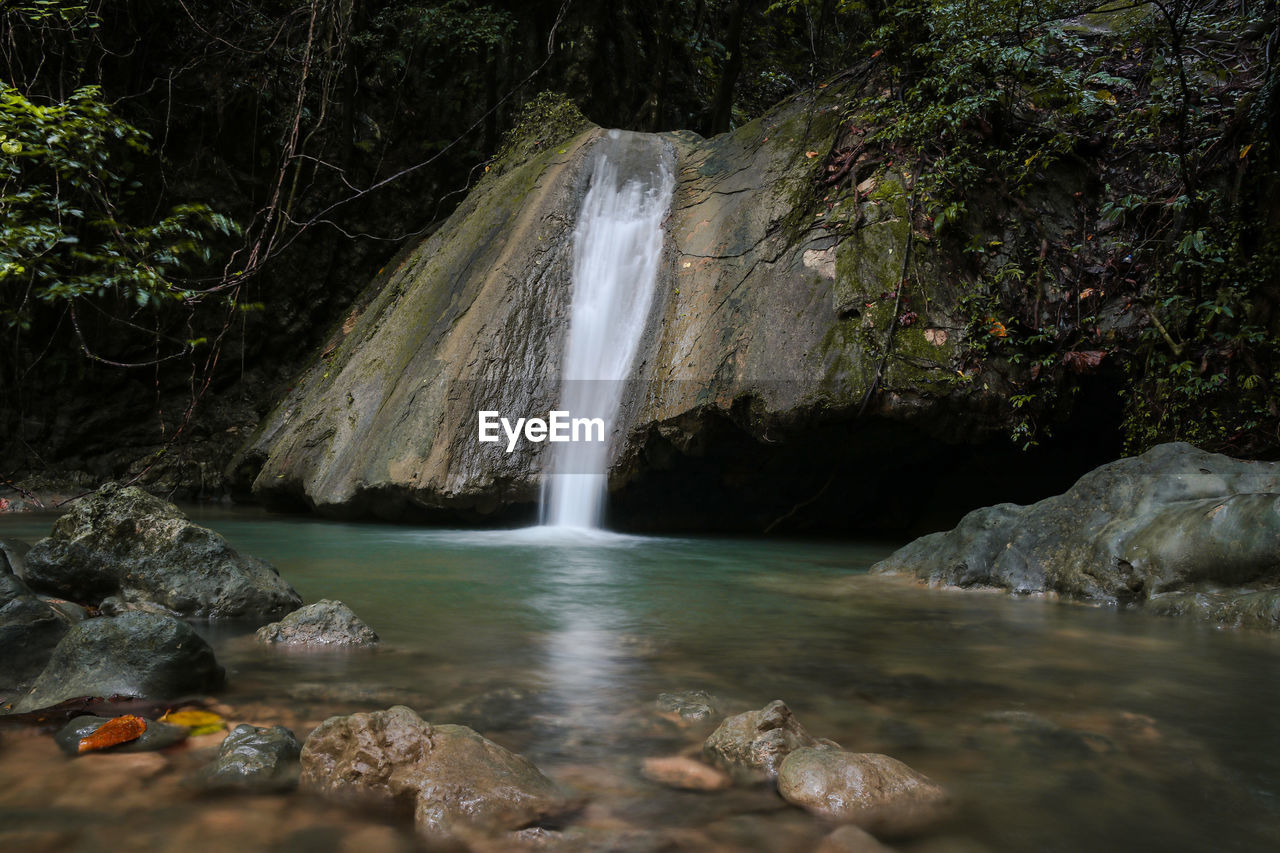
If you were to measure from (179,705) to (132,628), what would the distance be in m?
0.34

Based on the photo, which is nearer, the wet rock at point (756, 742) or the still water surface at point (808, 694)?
the still water surface at point (808, 694)

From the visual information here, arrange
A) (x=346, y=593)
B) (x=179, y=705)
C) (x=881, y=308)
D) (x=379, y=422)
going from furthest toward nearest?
(x=379, y=422)
(x=881, y=308)
(x=346, y=593)
(x=179, y=705)

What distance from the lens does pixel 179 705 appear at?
2.66m

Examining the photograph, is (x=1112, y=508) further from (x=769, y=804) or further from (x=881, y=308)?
(x=769, y=804)

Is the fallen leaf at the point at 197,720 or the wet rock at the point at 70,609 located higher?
the wet rock at the point at 70,609

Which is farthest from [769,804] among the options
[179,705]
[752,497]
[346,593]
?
[752,497]

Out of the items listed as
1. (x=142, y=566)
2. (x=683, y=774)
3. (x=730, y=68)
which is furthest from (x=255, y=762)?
(x=730, y=68)

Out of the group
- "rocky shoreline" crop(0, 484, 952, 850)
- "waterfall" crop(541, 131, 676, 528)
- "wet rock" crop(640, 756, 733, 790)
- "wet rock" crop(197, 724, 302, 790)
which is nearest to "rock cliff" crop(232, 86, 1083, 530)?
"waterfall" crop(541, 131, 676, 528)

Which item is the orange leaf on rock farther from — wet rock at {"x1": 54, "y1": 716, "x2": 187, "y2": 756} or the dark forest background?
the dark forest background

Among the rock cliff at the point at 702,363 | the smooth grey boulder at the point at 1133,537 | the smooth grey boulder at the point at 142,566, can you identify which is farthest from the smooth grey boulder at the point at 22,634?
the rock cliff at the point at 702,363

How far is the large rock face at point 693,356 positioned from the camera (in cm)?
705

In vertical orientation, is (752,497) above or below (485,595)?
above

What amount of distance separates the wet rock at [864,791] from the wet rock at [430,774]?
0.62m

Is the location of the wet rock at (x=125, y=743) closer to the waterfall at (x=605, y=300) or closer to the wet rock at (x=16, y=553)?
the wet rock at (x=16, y=553)
